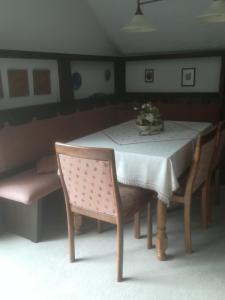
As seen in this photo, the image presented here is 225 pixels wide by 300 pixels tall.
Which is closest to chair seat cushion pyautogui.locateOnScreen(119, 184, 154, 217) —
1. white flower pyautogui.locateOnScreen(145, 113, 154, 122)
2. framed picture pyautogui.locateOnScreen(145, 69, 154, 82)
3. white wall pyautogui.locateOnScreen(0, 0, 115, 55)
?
white flower pyautogui.locateOnScreen(145, 113, 154, 122)

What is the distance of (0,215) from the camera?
2520 mm

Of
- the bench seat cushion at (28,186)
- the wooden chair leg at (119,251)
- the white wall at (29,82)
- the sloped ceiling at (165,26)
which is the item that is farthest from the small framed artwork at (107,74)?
the wooden chair leg at (119,251)

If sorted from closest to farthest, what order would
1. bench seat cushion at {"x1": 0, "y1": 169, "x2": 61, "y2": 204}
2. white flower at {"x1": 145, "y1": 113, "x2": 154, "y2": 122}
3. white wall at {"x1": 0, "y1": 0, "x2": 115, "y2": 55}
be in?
bench seat cushion at {"x1": 0, "y1": 169, "x2": 61, "y2": 204} < white flower at {"x1": 145, "y1": 113, "x2": 154, "y2": 122} < white wall at {"x1": 0, "y1": 0, "x2": 115, "y2": 55}

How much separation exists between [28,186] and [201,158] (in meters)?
1.32

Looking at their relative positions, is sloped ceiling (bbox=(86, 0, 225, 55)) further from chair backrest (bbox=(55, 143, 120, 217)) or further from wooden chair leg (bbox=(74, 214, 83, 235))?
wooden chair leg (bbox=(74, 214, 83, 235))

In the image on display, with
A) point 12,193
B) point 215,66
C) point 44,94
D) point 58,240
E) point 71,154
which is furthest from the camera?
point 215,66

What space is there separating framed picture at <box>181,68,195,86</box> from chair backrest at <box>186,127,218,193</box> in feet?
5.74

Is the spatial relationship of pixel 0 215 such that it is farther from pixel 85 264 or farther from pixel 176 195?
pixel 176 195

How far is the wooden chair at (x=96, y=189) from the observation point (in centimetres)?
169

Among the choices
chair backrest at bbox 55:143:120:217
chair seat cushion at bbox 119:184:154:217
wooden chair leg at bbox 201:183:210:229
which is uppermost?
chair backrest at bbox 55:143:120:217

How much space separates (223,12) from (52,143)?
6.18 ft

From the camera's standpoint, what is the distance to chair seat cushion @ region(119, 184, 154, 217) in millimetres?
1918

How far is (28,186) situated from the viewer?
7.38ft

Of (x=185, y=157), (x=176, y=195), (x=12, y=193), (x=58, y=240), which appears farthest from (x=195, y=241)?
(x=12, y=193)
